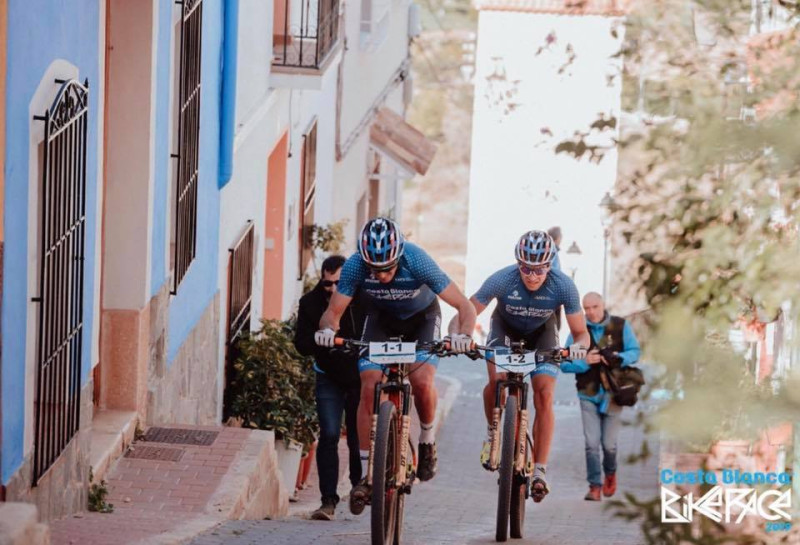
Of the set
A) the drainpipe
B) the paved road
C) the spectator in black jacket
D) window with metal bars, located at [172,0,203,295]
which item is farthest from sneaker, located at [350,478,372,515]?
the drainpipe

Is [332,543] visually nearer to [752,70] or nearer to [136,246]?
[136,246]

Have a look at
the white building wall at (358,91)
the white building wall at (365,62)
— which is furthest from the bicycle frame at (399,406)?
the white building wall at (365,62)

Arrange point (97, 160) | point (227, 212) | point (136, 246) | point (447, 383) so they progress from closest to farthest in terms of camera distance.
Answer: point (97, 160)
point (136, 246)
point (227, 212)
point (447, 383)

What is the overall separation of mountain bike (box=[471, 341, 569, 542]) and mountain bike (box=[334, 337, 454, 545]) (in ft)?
2.01

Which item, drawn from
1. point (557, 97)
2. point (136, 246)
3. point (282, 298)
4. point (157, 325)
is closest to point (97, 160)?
point (136, 246)

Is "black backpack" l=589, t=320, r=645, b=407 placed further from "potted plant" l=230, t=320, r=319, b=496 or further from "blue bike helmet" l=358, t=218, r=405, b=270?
"blue bike helmet" l=358, t=218, r=405, b=270

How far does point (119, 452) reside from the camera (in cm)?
1033

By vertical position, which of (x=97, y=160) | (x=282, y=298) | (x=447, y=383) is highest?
(x=97, y=160)

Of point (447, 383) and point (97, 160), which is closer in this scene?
point (97, 160)

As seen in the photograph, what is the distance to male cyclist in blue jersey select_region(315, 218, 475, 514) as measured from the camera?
364 inches

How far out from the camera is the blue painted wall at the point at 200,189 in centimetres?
1114

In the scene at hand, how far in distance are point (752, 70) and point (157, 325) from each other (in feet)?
22.7

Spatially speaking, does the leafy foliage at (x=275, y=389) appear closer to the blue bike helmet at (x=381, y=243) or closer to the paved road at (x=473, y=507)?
the paved road at (x=473, y=507)

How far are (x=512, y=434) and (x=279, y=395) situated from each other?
4.56 meters
